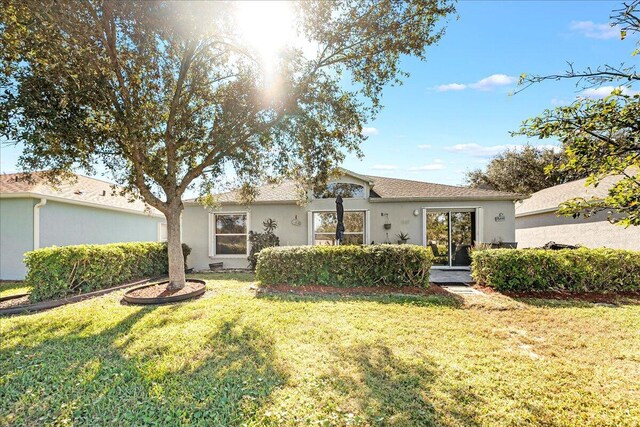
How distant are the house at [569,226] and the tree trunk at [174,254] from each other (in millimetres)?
12608

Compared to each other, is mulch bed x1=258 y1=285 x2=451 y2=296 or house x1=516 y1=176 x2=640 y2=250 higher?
house x1=516 y1=176 x2=640 y2=250

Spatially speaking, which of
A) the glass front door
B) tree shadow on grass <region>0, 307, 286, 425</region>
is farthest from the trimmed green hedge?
tree shadow on grass <region>0, 307, 286, 425</region>

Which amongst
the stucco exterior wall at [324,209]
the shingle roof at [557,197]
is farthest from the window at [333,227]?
the shingle roof at [557,197]

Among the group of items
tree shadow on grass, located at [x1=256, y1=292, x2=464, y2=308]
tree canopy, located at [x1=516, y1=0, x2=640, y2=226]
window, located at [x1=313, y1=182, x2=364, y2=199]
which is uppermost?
window, located at [x1=313, y1=182, x2=364, y2=199]

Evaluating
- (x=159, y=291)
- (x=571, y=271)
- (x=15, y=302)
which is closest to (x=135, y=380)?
(x=159, y=291)

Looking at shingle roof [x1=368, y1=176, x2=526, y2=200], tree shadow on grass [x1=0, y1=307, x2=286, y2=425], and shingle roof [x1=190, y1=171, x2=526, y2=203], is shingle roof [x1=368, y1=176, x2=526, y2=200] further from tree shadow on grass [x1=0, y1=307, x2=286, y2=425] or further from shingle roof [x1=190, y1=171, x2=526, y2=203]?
tree shadow on grass [x1=0, y1=307, x2=286, y2=425]

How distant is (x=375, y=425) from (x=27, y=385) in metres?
4.20

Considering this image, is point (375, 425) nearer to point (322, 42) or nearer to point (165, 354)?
point (165, 354)

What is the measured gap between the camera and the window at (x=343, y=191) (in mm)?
13594

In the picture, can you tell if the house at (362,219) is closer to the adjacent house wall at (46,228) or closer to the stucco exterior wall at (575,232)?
the stucco exterior wall at (575,232)

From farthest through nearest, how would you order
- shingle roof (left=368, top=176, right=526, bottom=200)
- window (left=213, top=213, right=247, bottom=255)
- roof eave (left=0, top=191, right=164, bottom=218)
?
1. window (left=213, top=213, right=247, bottom=255)
2. shingle roof (left=368, top=176, right=526, bottom=200)
3. roof eave (left=0, top=191, right=164, bottom=218)

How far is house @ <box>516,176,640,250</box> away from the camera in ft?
39.0

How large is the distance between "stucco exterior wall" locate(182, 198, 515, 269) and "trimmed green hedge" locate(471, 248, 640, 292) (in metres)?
4.40

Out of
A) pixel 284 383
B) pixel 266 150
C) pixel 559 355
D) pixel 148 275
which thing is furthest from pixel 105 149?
pixel 559 355
